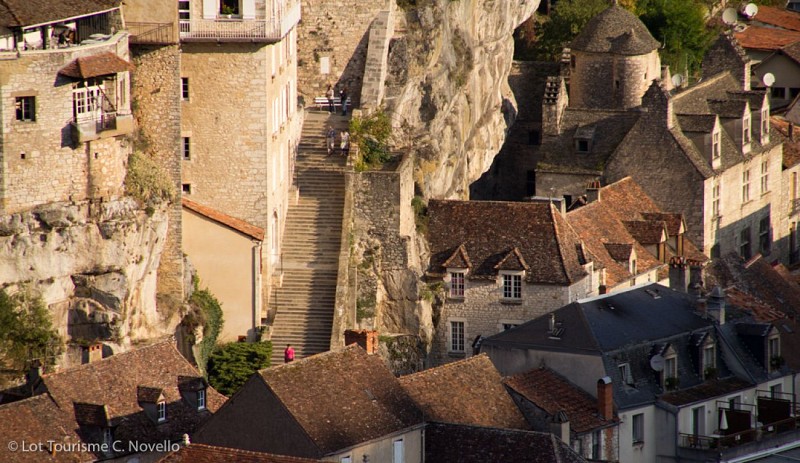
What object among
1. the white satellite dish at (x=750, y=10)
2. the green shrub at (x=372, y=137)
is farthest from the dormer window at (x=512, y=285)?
the white satellite dish at (x=750, y=10)

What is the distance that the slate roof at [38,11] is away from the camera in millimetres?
81000

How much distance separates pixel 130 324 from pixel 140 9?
33.7 feet

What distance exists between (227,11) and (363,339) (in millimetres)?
12489

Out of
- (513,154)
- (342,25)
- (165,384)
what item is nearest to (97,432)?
(165,384)

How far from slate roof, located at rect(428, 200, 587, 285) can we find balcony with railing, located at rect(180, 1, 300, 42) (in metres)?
11.5

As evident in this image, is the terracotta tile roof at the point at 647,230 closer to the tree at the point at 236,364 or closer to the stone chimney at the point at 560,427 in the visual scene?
the tree at the point at 236,364

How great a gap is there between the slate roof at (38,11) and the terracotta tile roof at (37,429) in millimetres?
12001

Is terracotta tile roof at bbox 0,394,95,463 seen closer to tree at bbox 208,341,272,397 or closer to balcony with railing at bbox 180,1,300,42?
tree at bbox 208,341,272,397

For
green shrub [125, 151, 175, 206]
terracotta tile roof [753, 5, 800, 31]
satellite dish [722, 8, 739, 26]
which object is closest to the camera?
green shrub [125, 151, 175, 206]

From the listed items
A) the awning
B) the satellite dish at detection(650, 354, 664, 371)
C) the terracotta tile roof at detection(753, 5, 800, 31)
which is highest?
the awning

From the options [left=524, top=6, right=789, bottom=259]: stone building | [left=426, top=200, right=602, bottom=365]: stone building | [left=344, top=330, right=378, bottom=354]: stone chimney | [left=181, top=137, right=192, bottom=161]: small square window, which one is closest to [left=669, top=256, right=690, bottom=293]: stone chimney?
[left=426, top=200, right=602, bottom=365]: stone building

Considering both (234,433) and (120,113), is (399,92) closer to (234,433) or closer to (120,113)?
(120,113)

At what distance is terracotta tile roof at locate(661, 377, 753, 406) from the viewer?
86.9 metres

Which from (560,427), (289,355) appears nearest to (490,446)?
(560,427)
